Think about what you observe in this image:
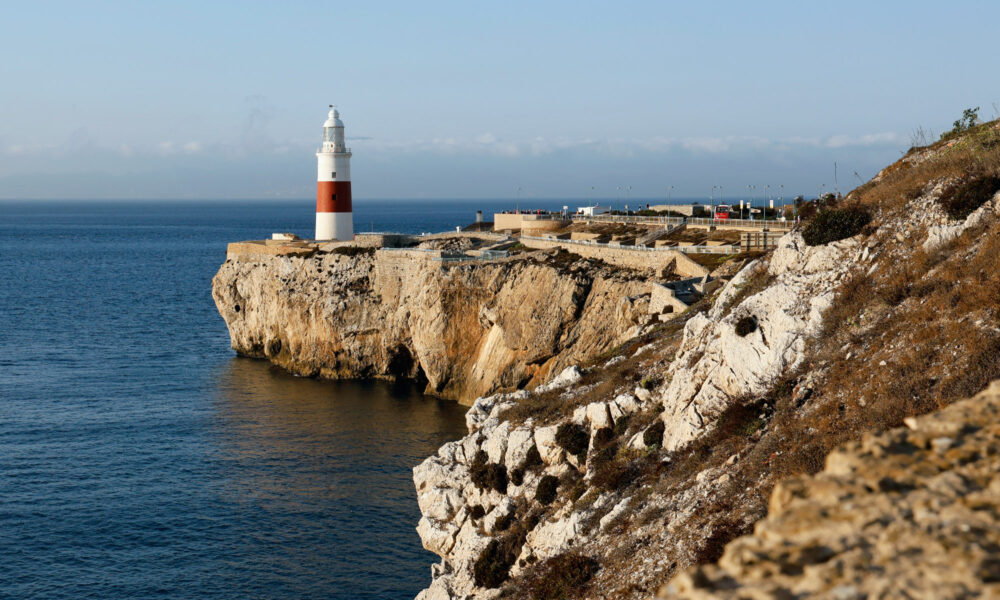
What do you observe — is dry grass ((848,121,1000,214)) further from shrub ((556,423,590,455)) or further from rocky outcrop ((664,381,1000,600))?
rocky outcrop ((664,381,1000,600))

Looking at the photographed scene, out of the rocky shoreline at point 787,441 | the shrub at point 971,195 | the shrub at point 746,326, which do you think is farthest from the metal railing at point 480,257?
the shrub at point 971,195

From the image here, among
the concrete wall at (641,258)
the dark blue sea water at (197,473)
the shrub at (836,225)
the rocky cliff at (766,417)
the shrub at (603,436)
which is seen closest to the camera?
the rocky cliff at (766,417)

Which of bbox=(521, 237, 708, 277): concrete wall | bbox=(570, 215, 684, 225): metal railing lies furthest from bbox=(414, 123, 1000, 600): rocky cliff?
bbox=(570, 215, 684, 225): metal railing

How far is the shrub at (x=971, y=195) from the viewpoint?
19.9 metres

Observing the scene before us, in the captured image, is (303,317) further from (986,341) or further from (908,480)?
(908,480)

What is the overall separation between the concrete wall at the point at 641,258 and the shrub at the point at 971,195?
27.8 m

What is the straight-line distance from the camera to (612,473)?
67.8 feet

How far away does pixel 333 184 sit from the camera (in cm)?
8269

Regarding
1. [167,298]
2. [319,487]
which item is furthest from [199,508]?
[167,298]

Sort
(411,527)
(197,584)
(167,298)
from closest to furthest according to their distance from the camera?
(197,584) < (411,527) < (167,298)

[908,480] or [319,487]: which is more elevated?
[908,480]

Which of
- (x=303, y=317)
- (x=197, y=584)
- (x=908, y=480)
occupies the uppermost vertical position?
(x=908, y=480)

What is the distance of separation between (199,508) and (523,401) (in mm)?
20326

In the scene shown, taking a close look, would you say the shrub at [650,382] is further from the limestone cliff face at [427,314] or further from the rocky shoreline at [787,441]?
the limestone cliff face at [427,314]
